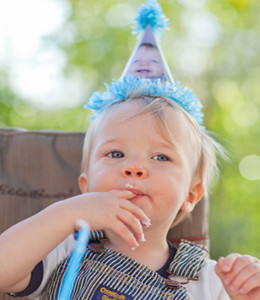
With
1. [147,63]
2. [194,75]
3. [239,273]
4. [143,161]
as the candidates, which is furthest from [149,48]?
[194,75]

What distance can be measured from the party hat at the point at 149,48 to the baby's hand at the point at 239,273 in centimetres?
61

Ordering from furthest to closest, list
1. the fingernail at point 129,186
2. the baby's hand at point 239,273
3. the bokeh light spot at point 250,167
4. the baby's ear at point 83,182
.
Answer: the bokeh light spot at point 250,167 < the baby's ear at point 83,182 < the fingernail at point 129,186 < the baby's hand at point 239,273

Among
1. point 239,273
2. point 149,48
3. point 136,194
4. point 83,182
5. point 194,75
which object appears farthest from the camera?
point 194,75

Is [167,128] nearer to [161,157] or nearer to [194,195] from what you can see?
[161,157]

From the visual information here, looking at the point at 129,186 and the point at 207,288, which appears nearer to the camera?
the point at 129,186

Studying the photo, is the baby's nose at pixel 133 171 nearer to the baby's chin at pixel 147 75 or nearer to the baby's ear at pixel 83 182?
the baby's ear at pixel 83 182

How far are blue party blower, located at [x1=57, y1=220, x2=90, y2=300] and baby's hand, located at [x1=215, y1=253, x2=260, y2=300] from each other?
0.99 feet

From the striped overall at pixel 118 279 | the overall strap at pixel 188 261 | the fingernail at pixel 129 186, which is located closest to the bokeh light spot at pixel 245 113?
the overall strap at pixel 188 261

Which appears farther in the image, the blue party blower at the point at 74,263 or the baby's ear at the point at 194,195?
the baby's ear at the point at 194,195

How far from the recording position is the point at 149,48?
1299 mm

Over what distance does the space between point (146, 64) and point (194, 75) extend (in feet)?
8.63

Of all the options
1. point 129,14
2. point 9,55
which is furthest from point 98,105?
point 129,14

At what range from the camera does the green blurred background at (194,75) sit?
146 inches

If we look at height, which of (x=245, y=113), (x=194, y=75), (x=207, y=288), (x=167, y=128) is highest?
(x=194, y=75)
